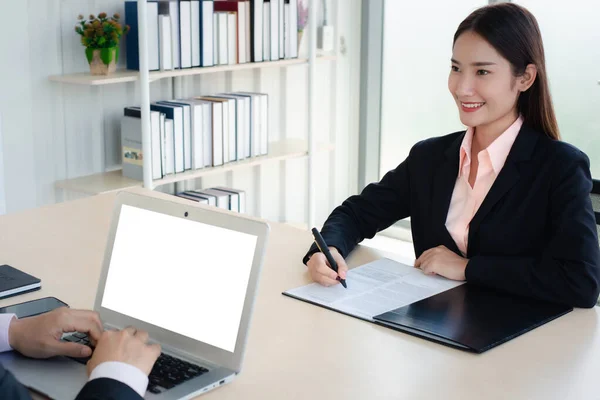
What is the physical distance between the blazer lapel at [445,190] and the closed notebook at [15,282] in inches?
37.1

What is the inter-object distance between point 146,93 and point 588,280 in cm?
211

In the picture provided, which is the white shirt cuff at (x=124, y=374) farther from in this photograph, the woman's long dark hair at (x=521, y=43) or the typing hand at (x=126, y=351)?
the woman's long dark hair at (x=521, y=43)

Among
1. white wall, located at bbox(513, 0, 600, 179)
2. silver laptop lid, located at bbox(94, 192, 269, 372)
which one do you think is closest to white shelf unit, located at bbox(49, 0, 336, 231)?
white wall, located at bbox(513, 0, 600, 179)

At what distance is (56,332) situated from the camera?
139 centimetres

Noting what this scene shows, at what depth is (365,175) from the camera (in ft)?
16.2

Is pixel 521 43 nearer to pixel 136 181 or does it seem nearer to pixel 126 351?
pixel 126 351

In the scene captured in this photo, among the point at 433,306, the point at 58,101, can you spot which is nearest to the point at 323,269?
the point at 433,306

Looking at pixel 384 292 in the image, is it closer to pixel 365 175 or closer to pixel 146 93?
pixel 146 93

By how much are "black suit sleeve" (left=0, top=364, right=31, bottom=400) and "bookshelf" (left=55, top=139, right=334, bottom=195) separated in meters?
2.21

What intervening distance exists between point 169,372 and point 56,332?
0.70 ft

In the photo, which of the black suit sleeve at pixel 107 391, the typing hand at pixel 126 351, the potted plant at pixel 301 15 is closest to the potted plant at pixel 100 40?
the potted plant at pixel 301 15

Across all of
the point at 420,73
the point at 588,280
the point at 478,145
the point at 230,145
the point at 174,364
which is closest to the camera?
the point at 174,364

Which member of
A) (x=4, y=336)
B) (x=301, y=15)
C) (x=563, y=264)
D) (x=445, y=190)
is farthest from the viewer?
(x=301, y=15)

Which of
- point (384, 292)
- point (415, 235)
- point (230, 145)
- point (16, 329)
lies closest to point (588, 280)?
point (384, 292)
